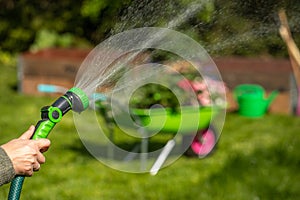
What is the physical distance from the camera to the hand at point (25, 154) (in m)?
1.77

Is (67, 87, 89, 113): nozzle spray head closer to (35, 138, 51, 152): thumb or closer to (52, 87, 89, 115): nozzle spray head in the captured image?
(52, 87, 89, 115): nozzle spray head

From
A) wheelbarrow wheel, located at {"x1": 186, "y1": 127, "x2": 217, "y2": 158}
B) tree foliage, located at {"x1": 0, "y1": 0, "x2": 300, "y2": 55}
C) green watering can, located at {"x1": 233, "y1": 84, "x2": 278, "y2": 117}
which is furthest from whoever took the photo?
green watering can, located at {"x1": 233, "y1": 84, "x2": 278, "y2": 117}

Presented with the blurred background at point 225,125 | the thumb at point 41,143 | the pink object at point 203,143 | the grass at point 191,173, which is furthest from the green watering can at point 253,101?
the thumb at point 41,143

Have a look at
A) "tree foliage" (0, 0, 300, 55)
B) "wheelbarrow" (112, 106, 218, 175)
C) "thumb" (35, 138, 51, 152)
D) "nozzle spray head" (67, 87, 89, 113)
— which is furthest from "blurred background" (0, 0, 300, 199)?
"thumb" (35, 138, 51, 152)

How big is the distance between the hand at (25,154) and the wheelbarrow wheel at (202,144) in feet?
11.1

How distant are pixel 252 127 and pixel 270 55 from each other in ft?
9.64

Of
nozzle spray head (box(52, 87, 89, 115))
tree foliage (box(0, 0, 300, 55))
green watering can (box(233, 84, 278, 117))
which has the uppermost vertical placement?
nozzle spray head (box(52, 87, 89, 115))

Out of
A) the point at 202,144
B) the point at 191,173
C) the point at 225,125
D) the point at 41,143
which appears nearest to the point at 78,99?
the point at 41,143

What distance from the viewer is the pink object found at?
511 centimetres

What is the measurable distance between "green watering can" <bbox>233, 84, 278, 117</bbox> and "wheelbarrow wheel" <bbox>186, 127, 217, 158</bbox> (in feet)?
5.56

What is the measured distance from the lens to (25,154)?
178 cm

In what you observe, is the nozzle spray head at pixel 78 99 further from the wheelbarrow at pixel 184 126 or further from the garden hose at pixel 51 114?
the wheelbarrow at pixel 184 126

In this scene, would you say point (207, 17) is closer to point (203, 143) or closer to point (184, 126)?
point (184, 126)

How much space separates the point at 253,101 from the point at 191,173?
2.40 m
